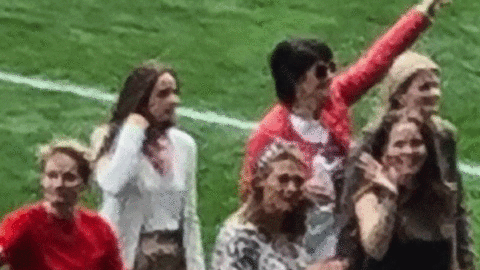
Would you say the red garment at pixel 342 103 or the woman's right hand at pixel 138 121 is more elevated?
the woman's right hand at pixel 138 121

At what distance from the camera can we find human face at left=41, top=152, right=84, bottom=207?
9.95ft

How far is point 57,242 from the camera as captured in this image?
120 inches

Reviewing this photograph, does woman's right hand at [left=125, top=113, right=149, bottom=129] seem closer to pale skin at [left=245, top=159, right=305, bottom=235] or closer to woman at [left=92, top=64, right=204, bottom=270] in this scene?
woman at [left=92, top=64, right=204, bottom=270]

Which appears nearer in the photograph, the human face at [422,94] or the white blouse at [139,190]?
the human face at [422,94]

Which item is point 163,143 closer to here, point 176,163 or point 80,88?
point 176,163

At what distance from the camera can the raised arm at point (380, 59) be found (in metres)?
3.50

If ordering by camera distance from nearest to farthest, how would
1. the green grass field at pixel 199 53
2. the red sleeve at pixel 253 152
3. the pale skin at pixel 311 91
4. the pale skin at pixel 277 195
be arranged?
the pale skin at pixel 277 195, the red sleeve at pixel 253 152, the pale skin at pixel 311 91, the green grass field at pixel 199 53

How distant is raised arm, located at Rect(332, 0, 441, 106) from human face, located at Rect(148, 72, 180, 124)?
44cm

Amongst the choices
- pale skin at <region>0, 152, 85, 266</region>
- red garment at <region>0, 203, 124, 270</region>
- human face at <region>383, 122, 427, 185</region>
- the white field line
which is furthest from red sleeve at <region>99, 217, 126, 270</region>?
the white field line

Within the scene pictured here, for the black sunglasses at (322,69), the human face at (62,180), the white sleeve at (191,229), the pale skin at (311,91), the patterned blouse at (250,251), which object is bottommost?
the white sleeve at (191,229)

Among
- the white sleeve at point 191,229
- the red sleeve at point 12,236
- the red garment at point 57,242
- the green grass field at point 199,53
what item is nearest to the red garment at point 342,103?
the white sleeve at point 191,229

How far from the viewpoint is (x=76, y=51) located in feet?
17.3

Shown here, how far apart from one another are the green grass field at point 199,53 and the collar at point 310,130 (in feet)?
4.13

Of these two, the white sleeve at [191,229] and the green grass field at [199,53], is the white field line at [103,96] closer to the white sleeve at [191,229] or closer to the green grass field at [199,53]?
the green grass field at [199,53]
